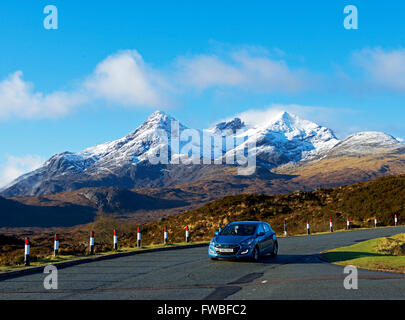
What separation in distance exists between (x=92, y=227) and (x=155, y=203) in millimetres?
139785

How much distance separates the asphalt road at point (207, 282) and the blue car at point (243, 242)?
0.38 meters

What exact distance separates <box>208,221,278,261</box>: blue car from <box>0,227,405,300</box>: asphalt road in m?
0.38

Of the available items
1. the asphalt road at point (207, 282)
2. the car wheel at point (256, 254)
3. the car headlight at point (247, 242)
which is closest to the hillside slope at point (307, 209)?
the car wheel at point (256, 254)

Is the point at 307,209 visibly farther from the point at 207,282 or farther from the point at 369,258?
the point at 207,282

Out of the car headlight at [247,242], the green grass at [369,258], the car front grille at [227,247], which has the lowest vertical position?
the green grass at [369,258]

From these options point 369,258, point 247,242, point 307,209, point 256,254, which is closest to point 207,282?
point 247,242

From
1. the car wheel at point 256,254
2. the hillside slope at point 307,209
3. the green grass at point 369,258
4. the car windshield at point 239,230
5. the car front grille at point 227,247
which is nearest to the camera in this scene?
the green grass at point 369,258

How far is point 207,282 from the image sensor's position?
11156 millimetres

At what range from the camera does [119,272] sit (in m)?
13.4

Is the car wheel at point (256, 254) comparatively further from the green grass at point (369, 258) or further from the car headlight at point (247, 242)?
the green grass at point (369, 258)

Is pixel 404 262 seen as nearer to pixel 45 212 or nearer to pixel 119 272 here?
pixel 119 272

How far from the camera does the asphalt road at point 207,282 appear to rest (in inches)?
363

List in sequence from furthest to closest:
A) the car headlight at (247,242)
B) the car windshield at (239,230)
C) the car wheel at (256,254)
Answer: the car windshield at (239,230)
the car wheel at (256,254)
the car headlight at (247,242)
